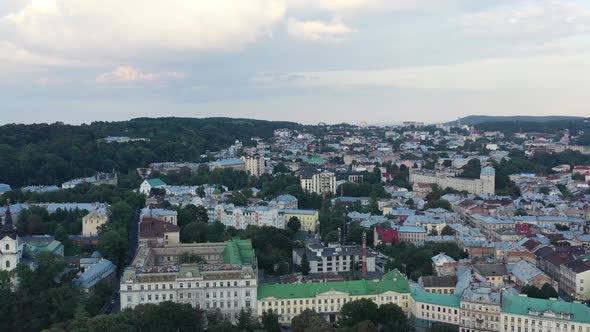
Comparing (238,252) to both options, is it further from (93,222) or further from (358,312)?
(93,222)

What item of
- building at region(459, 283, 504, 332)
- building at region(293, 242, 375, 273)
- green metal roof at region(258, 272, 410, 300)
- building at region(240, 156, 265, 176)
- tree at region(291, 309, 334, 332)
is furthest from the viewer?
building at region(240, 156, 265, 176)

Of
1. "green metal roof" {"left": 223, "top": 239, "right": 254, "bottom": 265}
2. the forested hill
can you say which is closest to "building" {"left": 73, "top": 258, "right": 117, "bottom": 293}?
"green metal roof" {"left": 223, "top": 239, "right": 254, "bottom": 265}

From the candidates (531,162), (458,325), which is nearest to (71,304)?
(458,325)

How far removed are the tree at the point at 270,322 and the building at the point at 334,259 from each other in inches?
382

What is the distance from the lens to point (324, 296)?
29719 millimetres

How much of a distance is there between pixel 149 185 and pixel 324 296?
36254 mm

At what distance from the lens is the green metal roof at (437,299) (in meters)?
28.5

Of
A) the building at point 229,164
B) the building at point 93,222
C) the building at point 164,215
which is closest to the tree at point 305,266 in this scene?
the building at point 164,215

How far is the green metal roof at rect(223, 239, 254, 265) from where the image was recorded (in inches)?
1305

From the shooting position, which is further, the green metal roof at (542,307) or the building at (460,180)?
the building at (460,180)

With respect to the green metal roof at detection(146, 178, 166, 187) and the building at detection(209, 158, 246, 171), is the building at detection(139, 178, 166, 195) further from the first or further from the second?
the building at detection(209, 158, 246, 171)

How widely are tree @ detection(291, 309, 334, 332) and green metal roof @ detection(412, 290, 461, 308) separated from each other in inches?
184

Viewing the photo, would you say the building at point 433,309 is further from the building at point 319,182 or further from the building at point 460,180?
the building at point 460,180

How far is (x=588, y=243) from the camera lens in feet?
140
